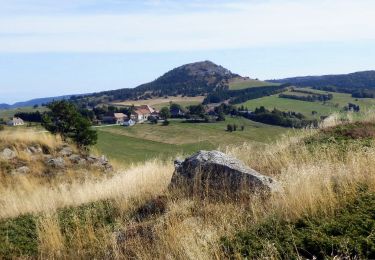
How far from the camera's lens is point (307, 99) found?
13775 cm

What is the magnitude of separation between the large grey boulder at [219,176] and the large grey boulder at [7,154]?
10500mm

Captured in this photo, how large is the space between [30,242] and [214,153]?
13.1 ft

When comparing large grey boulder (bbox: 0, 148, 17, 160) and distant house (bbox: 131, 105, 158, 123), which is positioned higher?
large grey boulder (bbox: 0, 148, 17, 160)

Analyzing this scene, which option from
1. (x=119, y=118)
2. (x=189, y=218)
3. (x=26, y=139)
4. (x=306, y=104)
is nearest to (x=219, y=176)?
(x=189, y=218)

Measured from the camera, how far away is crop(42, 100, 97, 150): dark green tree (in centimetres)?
2647

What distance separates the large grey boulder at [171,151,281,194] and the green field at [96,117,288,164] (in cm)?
5738

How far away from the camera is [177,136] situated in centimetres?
8488

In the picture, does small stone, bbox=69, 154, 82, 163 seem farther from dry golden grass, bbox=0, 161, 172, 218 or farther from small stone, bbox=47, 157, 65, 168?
dry golden grass, bbox=0, 161, 172, 218

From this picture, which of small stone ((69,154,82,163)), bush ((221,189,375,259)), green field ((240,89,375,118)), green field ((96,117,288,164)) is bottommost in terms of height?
green field ((96,117,288,164))

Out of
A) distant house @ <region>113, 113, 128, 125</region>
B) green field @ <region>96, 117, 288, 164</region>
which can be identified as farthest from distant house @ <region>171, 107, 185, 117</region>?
green field @ <region>96, 117, 288, 164</region>

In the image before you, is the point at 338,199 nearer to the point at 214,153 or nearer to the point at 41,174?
the point at 214,153

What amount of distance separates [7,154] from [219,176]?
39.3 feet

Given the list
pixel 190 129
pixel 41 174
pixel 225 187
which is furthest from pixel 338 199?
pixel 190 129

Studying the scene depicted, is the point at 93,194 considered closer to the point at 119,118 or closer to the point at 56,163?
the point at 56,163
